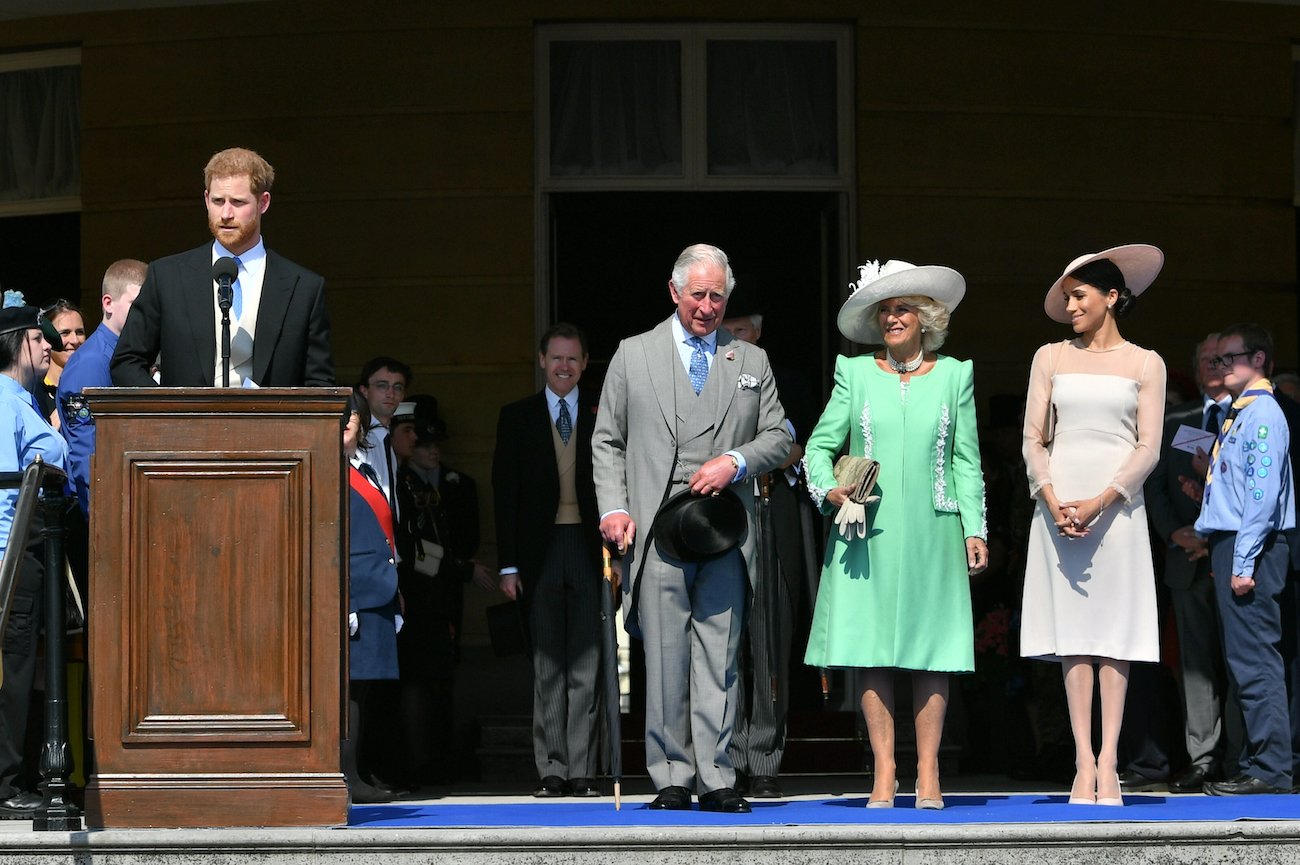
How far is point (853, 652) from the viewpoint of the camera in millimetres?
6625

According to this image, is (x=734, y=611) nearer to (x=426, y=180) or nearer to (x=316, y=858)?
(x=316, y=858)

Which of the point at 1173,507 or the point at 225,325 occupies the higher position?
the point at 225,325

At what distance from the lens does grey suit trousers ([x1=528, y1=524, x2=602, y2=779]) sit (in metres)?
8.10

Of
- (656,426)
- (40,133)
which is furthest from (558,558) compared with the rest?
(40,133)

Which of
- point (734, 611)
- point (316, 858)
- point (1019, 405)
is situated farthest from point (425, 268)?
point (316, 858)

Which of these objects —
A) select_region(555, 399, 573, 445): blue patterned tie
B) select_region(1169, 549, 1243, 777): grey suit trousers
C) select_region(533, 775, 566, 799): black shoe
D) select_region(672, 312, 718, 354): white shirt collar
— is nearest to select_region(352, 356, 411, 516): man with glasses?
select_region(555, 399, 573, 445): blue patterned tie

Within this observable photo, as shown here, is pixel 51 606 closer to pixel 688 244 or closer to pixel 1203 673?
pixel 1203 673

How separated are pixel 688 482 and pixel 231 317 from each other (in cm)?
154

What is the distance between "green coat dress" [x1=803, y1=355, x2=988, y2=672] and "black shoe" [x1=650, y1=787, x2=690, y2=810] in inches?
24.4

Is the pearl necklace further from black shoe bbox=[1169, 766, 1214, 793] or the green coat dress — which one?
black shoe bbox=[1169, 766, 1214, 793]

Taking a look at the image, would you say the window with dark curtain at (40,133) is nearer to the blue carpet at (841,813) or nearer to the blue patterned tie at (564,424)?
the blue patterned tie at (564,424)

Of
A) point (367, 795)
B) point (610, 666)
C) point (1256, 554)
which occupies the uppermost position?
point (1256, 554)

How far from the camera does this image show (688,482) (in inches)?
261

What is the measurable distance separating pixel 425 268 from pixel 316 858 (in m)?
5.16
